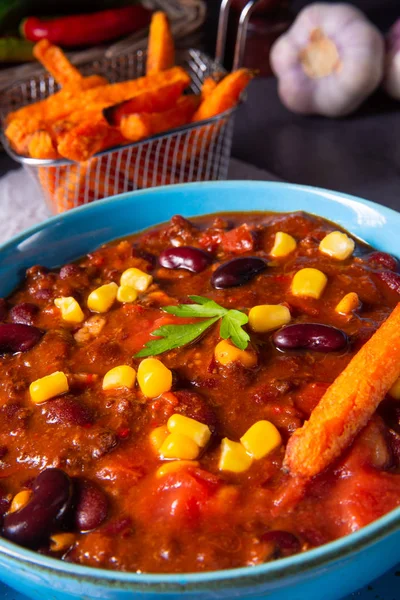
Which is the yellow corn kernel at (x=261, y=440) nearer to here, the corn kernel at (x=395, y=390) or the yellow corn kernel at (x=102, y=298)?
the corn kernel at (x=395, y=390)

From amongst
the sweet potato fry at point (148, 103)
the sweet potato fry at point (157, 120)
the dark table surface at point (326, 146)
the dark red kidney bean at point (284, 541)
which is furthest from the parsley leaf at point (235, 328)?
the dark table surface at point (326, 146)

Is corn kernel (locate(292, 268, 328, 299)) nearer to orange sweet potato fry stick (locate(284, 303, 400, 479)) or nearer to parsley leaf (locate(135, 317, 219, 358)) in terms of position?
parsley leaf (locate(135, 317, 219, 358))

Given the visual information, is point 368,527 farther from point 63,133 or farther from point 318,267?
point 63,133

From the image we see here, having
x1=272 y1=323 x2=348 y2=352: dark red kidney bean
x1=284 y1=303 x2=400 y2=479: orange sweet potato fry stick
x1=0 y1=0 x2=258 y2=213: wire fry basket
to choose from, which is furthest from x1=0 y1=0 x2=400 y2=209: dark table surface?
x1=284 y1=303 x2=400 y2=479: orange sweet potato fry stick

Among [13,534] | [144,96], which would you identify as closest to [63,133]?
[144,96]

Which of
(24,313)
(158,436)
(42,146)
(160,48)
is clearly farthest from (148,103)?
(158,436)
